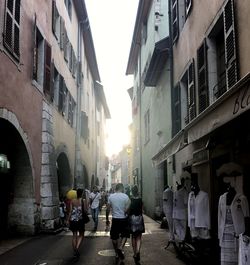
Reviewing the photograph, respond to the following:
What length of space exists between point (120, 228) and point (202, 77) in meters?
4.40

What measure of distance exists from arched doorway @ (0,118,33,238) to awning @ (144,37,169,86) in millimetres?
6387

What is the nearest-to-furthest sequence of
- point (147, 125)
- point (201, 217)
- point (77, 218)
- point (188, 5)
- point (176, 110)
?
1. point (201, 217)
2. point (77, 218)
3. point (188, 5)
4. point (176, 110)
5. point (147, 125)

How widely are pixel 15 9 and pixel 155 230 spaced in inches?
335

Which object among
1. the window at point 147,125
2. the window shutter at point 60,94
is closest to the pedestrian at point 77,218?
the window shutter at point 60,94

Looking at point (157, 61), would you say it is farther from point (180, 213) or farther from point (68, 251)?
point (68, 251)

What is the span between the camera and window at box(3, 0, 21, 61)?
10745 mm

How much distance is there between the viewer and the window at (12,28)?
10.7 m

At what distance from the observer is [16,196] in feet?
44.8

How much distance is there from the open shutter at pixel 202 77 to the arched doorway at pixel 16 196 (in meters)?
5.40

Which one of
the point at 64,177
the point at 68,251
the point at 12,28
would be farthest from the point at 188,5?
the point at 64,177

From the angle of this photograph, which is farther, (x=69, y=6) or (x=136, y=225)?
(x=69, y=6)

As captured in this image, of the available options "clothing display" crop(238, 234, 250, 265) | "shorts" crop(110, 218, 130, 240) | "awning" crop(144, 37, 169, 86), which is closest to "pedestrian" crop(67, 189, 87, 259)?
"shorts" crop(110, 218, 130, 240)

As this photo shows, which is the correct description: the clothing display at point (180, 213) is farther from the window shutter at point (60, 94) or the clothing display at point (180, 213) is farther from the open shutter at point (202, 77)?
the window shutter at point (60, 94)

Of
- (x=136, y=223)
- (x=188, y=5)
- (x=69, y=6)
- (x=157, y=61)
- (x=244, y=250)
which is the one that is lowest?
(x=244, y=250)
